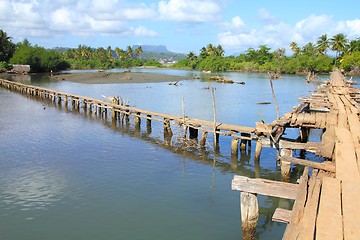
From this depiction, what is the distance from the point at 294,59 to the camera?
8812 cm

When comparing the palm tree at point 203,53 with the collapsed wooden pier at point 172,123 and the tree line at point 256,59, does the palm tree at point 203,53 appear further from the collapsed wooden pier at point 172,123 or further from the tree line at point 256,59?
the collapsed wooden pier at point 172,123

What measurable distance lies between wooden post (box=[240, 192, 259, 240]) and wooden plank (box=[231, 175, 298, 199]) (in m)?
0.28

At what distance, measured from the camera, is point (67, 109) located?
30219 mm

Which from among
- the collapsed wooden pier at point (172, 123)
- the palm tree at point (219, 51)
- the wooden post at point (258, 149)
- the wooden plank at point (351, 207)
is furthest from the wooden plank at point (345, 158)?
the palm tree at point (219, 51)

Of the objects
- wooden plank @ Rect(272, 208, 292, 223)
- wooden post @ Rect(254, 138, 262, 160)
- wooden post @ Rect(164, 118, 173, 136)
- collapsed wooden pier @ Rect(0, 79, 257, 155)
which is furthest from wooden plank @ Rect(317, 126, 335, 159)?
wooden post @ Rect(164, 118, 173, 136)

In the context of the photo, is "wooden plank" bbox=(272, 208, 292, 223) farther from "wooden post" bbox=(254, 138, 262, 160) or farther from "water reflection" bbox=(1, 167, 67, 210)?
"wooden post" bbox=(254, 138, 262, 160)

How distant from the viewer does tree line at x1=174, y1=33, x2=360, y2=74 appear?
80875 mm

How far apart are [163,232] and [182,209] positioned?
4.69 ft

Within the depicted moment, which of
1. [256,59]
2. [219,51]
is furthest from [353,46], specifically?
[219,51]

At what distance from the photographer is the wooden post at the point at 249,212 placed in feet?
24.3

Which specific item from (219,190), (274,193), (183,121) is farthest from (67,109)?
(274,193)

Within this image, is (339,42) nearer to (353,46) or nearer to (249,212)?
(353,46)

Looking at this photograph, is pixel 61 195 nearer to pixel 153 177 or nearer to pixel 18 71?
pixel 153 177

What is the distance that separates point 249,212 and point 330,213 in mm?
2427
